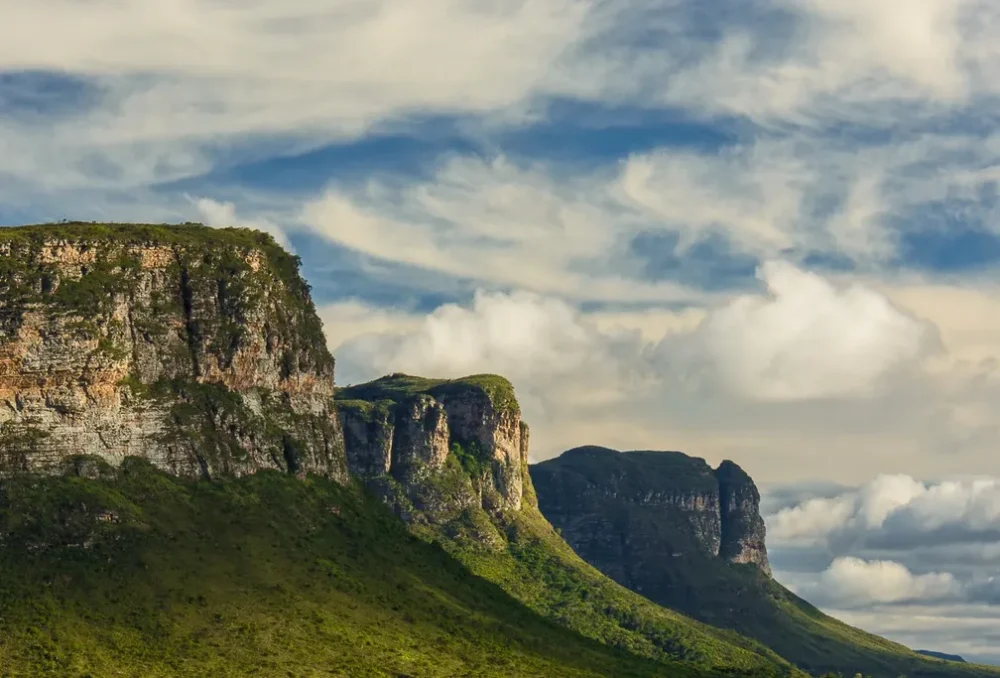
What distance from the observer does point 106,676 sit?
199 m

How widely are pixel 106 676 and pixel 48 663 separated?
24.8ft

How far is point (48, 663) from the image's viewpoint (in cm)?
19962
